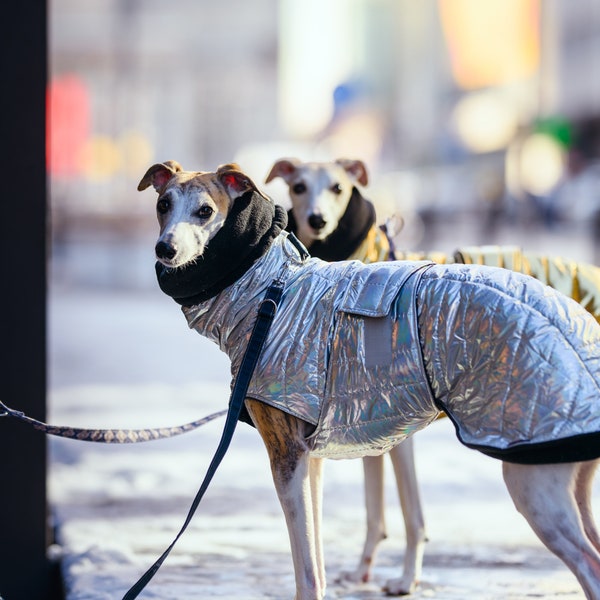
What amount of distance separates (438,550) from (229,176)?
2349mm

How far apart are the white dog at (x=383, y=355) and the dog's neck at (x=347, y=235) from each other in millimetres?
1016

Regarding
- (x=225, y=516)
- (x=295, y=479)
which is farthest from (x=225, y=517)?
(x=295, y=479)

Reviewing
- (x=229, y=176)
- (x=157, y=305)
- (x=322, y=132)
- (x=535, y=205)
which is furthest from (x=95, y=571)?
(x=322, y=132)

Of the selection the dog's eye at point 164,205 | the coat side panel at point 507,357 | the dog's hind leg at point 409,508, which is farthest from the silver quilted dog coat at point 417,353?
the dog's hind leg at point 409,508

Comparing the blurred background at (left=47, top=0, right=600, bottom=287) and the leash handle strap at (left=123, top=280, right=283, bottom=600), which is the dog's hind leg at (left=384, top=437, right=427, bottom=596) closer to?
the leash handle strap at (left=123, top=280, right=283, bottom=600)

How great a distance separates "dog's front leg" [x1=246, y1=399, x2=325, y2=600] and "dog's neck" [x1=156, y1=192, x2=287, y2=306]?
1.27 feet

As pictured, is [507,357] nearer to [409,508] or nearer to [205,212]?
[205,212]

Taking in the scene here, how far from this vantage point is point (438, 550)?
474 cm

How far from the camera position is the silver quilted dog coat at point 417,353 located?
280 cm

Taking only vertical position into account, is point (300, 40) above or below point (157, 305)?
above

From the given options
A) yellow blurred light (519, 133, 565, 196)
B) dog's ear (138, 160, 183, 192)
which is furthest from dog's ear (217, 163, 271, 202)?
yellow blurred light (519, 133, 565, 196)

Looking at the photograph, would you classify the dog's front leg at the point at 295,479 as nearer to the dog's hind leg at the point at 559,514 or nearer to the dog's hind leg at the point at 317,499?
the dog's hind leg at the point at 317,499
